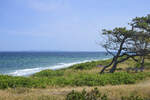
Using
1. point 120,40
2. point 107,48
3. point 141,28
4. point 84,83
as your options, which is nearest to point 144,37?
point 141,28

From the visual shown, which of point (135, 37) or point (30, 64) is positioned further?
point (30, 64)

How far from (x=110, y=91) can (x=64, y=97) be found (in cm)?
242

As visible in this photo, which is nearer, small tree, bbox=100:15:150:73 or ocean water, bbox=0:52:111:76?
small tree, bbox=100:15:150:73

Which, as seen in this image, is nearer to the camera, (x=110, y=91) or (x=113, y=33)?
(x=110, y=91)

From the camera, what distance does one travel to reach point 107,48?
66.3 feet

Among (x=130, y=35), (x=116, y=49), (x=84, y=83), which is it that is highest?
(x=130, y=35)

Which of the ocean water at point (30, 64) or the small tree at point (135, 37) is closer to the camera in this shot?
the small tree at point (135, 37)

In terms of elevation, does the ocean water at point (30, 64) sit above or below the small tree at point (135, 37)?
below

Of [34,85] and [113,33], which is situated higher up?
[113,33]

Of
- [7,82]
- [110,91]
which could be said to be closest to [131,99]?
[110,91]

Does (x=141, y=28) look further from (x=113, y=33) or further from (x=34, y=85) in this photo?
(x=34, y=85)

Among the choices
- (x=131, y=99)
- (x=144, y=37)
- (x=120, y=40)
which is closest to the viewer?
(x=131, y=99)

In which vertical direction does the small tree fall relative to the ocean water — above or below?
above

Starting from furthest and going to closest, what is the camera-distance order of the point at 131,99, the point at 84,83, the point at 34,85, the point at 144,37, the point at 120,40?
the point at 120,40, the point at 144,37, the point at 84,83, the point at 34,85, the point at 131,99
